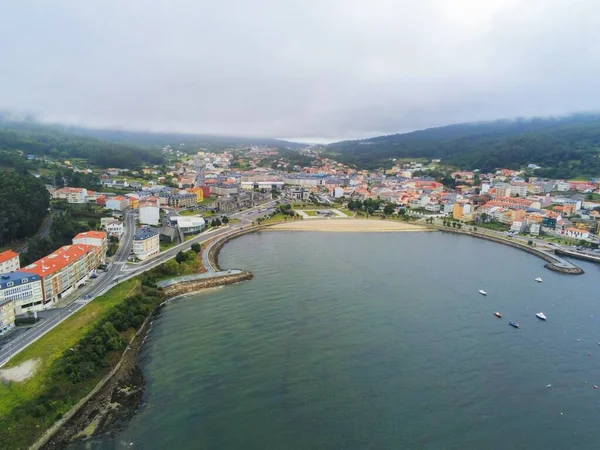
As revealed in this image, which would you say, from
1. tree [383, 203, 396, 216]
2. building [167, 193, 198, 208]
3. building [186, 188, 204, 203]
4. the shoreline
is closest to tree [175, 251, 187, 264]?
the shoreline

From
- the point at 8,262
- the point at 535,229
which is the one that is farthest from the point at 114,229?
the point at 535,229

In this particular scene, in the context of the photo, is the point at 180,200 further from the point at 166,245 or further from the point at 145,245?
the point at 145,245

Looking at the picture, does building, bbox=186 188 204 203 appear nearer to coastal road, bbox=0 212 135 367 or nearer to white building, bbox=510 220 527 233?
coastal road, bbox=0 212 135 367

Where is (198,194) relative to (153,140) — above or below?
below

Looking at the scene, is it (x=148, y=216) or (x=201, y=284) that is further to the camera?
(x=148, y=216)

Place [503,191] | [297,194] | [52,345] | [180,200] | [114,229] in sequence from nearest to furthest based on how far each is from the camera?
[52,345] < [114,229] < [180,200] < [503,191] < [297,194]

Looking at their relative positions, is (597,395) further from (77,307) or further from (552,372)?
(77,307)

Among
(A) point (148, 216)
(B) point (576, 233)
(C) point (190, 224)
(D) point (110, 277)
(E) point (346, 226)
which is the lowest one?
(B) point (576, 233)

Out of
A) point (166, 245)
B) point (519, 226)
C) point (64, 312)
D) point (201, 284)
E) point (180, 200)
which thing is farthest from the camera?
point (180, 200)
